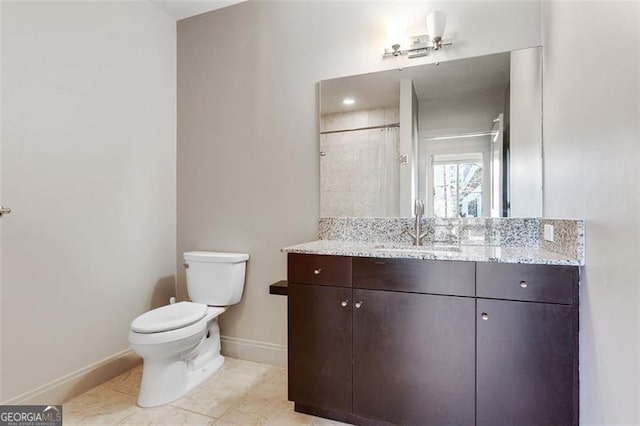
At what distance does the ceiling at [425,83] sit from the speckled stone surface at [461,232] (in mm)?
736

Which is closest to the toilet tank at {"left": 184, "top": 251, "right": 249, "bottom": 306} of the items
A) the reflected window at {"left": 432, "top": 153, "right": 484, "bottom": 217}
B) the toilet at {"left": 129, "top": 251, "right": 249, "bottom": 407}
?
the toilet at {"left": 129, "top": 251, "right": 249, "bottom": 407}

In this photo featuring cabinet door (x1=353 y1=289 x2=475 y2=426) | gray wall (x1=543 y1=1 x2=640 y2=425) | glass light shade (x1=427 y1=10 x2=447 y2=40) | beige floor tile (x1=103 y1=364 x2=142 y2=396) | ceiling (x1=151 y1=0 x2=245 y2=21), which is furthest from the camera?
ceiling (x1=151 y1=0 x2=245 y2=21)

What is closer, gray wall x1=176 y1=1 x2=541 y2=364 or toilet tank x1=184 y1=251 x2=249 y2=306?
gray wall x1=176 y1=1 x2=541 y2=364

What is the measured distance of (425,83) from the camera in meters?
1.96

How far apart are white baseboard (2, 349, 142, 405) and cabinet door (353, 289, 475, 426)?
1627mm

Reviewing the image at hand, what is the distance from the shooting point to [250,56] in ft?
7.84

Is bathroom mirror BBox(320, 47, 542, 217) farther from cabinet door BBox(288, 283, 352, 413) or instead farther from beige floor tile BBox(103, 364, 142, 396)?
beige floor tile BBox(103, 364, 142, 396)

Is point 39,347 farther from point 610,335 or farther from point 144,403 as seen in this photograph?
point 610,335

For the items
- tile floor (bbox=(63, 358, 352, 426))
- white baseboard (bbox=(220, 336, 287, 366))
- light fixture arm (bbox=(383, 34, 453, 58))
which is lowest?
tile floor (bbox=(63, 358, 352, 426))

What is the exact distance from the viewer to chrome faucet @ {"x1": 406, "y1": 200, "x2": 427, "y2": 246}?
6.22ft

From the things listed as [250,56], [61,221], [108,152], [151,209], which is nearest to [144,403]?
[61,221]

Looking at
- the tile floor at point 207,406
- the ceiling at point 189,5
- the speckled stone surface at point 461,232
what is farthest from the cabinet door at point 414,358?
the ceiling at point 189,5

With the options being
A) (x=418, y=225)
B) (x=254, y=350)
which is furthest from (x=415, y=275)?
(x=254, y=350)

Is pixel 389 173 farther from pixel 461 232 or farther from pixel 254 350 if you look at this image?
pixel 254 350
